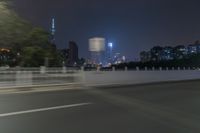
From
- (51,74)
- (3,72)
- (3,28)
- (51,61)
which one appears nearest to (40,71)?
(51,74)

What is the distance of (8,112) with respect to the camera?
36.2 feet

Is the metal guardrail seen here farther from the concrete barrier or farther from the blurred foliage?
the blurred foliage

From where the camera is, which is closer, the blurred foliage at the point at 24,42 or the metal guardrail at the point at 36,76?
the metal guardrail at the point at 36,76

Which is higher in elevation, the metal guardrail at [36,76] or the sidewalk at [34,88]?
the metal guardrail at [36,76]

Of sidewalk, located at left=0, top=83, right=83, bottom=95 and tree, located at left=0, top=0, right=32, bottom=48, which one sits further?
tree, located at left=0, top=0, right=32, bottom=48

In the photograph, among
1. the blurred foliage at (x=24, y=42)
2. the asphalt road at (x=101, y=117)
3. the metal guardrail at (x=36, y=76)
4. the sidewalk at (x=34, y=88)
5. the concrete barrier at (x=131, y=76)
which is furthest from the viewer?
the blurred foliage at (x=24, y=42)

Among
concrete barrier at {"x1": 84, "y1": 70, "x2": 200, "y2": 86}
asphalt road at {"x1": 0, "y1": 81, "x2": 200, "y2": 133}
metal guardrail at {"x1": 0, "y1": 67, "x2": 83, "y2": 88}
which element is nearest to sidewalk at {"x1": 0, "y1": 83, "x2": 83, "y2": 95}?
metal guardrail at {"x1": 0, "y1": 67, "x2": 83, "y2": 88}

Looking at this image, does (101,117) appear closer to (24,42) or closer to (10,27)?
(10,27)

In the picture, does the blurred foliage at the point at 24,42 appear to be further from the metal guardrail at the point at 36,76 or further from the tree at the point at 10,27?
the metal guardrail at the point at 36,76

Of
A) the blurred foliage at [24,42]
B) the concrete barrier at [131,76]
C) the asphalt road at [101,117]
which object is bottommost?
the asphalt road at [101,117]

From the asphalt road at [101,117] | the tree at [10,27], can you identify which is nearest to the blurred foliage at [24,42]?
the tree at [10,27]

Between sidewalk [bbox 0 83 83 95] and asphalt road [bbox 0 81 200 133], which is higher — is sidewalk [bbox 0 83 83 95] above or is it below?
above

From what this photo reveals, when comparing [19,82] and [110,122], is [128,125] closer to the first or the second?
[110,122]

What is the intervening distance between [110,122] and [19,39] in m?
31.9
